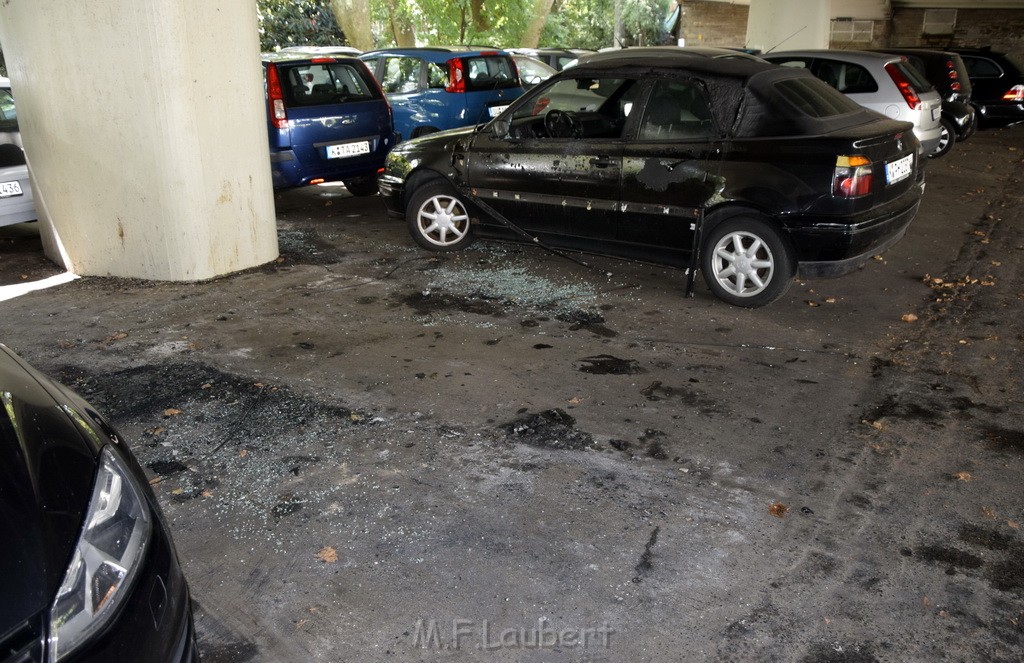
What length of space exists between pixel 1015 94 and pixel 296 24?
17.0 metres

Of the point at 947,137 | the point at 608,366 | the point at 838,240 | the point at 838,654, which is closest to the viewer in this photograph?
the point at 838,654

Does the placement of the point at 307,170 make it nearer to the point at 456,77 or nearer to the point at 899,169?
the point at 456,77

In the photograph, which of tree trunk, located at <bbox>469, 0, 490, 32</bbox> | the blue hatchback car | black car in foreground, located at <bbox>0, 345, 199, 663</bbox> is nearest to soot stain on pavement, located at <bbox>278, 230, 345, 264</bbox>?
the blue hatchback car

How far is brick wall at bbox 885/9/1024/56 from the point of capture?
25328 mm

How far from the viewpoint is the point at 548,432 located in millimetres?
4594

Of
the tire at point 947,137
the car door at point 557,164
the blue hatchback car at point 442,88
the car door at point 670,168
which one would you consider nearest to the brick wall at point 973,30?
the tire at point 947,137

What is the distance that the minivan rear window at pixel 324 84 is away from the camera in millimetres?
9445

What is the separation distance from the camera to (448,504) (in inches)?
154

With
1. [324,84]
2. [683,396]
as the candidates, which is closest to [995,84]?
[324,84]

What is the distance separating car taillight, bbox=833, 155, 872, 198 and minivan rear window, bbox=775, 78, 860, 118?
604 millimetres

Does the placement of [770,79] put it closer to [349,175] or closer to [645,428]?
[645,428]

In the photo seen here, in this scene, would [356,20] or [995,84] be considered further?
[356,20]

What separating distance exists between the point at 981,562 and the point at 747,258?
3261 mm

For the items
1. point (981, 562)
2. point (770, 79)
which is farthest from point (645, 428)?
point (770, 79)
